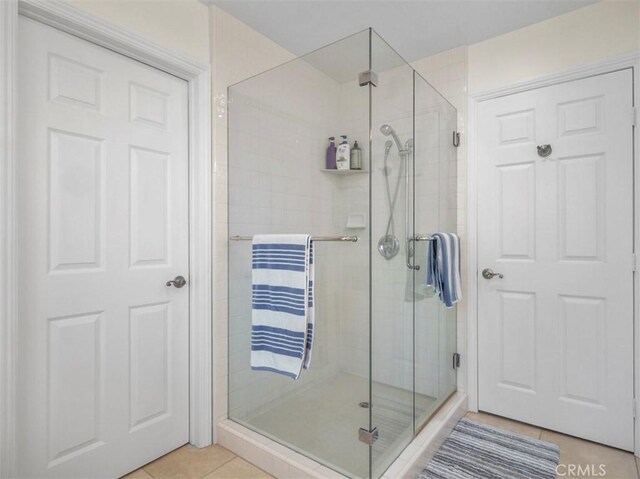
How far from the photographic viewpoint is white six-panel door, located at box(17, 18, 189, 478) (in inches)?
56.3

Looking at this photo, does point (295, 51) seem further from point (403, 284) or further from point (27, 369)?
point (27, 369)

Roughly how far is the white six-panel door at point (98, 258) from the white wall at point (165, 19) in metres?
0.15

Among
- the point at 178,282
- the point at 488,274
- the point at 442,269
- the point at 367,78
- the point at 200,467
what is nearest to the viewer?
the point at 367,78

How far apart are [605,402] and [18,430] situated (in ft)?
8.93

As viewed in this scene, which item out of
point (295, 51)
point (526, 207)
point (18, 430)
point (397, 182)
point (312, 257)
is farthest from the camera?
point (295, 51)

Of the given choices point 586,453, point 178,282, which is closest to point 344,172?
point 178,282

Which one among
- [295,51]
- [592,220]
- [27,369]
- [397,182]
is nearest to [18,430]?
[27,369]

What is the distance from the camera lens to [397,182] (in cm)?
172

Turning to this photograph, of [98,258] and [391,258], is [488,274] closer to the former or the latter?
[391,258]

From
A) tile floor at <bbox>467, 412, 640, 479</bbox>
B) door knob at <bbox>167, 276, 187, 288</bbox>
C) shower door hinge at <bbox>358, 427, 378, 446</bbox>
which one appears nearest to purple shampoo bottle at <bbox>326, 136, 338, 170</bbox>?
door knob at <bbox>167, 276, 187, 288</bbox>

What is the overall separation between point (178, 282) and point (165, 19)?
A: 50.6 inches

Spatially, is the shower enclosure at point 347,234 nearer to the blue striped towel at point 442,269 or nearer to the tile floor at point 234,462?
the blue striped towel at point 442,269

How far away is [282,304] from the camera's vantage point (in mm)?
1639

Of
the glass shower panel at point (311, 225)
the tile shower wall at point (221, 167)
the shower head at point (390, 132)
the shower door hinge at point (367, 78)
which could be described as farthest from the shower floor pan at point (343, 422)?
the shower door hinge at point (367, 78)
